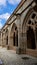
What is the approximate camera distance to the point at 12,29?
1546 centimetres

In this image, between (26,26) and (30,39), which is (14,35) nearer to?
(30,39)

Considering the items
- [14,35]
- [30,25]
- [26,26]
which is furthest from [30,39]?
[14,35]

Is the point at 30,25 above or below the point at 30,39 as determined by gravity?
above

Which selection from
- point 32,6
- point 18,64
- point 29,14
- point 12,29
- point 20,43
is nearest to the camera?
point 18,64

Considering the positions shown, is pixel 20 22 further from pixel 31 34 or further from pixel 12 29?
pixel 12 29

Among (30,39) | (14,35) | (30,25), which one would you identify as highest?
(30,25)

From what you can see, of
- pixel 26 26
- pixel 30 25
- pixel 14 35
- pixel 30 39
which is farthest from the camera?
pixel 14 35

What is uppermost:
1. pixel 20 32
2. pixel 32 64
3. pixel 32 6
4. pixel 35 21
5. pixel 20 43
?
pixel 32 6

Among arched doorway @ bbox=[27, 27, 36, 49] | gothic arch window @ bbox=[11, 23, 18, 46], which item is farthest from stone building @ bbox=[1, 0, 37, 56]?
gothic arch window @ bbox=[11, 23, 18, 46]

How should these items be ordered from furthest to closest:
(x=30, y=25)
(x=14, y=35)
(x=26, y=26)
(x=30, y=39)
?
(x=14, y=35)
(x=30, y=39)
(x=26, y=26)
(x=30, y=25)

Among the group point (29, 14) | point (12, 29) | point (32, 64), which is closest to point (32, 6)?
point (29, 14)

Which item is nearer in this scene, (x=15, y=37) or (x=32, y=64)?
(x=32, y=64)

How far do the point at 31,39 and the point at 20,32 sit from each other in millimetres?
1518

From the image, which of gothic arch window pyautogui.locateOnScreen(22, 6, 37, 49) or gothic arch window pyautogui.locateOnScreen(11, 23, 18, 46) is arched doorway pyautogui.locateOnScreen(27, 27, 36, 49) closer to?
gothic arch window pyautogui.locateOnScreen(22, 6, 37, 49)
